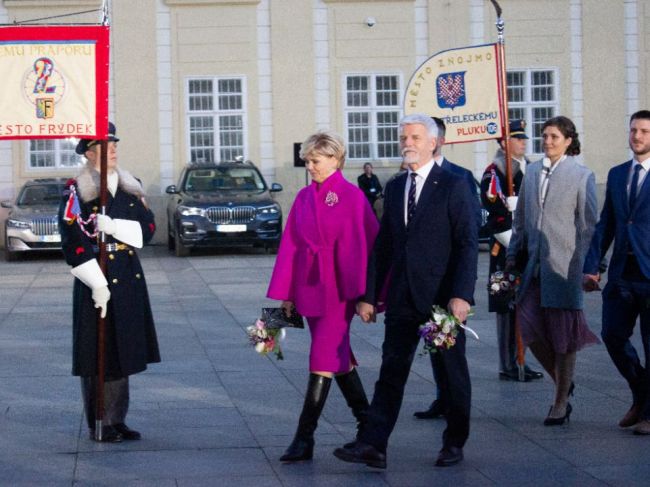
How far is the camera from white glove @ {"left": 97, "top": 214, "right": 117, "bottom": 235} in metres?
7.84

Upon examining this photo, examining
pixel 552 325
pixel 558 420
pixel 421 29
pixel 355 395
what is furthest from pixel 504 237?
pixel 421 29

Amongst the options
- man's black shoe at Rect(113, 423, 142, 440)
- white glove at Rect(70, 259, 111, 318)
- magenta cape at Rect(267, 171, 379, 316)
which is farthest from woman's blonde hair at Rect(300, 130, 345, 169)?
man's black shoe at Rect(113, 423, 142, 440)

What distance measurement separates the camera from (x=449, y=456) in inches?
282

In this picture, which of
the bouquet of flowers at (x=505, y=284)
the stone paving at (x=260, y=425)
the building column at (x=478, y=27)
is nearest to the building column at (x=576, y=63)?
the building column at (x=478, y=27)

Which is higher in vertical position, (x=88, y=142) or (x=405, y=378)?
(x=88, y=142)

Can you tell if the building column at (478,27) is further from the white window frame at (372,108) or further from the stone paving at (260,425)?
the stone paving at (260,425)

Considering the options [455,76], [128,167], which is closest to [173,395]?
[455,76]

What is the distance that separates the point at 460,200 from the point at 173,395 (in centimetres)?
320

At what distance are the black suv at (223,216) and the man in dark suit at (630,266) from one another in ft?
56.0

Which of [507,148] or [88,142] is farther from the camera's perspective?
[507,148]

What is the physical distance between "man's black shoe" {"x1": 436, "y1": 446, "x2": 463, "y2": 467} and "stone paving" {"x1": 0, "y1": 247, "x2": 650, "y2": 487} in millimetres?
58

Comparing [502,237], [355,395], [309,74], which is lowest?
[355,395]

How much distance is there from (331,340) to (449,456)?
852 mm

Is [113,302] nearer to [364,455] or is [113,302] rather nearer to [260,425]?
[260,425]
